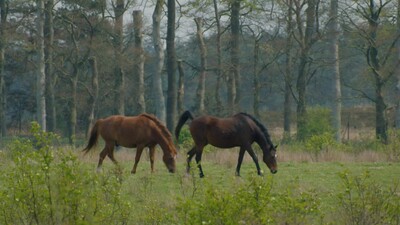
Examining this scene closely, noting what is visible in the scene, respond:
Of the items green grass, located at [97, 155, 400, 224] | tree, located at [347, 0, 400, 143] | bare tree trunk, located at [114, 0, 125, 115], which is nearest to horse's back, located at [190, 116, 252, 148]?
green grass, located at [97, 155, 400, 224]

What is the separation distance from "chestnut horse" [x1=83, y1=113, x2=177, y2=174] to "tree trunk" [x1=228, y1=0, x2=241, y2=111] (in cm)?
2024

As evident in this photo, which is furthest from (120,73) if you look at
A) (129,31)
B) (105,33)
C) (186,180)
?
(186,180)

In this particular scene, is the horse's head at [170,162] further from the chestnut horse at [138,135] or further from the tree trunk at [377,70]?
the tree trunk at [377,70]

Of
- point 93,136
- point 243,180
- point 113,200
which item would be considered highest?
point 93,136

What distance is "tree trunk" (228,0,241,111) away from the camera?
4029 centimetres

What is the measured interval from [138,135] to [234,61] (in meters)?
22.3

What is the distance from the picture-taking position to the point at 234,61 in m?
41.4

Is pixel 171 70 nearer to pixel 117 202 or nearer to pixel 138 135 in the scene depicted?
pixel 138 135

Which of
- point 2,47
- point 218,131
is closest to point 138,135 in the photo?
point 218,131

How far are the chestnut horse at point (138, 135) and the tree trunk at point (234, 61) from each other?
20.2 m

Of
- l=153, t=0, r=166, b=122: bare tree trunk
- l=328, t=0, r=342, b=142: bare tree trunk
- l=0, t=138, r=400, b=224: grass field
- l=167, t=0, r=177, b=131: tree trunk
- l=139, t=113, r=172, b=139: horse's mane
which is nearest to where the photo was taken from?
l=0, t=138, r=400, b=224: grass field

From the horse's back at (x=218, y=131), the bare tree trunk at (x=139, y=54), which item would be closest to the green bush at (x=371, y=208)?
the horse's back at (x=218, y=131)

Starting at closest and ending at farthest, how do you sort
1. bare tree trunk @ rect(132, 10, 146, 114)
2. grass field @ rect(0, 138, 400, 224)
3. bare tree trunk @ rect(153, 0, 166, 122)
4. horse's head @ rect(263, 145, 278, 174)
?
grass field @ rect(0, 138, 400, 224) < horse's head @ rect(263, 145, 278, 174) < bare tree trunk @ rect(153, 0, 166, 122) < bare tree trunk @ rect(132, 10, 146, 114)

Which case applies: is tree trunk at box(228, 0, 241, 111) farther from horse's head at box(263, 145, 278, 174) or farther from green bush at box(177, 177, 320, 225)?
green bush at box(177, 177, 320, 225)
